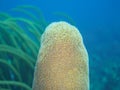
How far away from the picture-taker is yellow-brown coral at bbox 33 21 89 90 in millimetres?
1305

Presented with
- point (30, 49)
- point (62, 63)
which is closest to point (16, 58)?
point (30, 49)

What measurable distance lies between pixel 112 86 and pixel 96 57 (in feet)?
5.93

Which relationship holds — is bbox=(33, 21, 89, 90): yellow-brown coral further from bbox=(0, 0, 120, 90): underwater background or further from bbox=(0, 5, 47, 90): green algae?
bbox=(0, 5, 47, 90): green algae

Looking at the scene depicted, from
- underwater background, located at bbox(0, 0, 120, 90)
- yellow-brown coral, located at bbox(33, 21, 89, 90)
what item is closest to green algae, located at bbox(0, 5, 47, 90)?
underwater background, located at bbox(0, 0, 120, 90)

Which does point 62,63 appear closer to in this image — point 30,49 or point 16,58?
point 16,58

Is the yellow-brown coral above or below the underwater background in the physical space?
below

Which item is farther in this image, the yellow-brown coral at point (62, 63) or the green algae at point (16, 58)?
the green algae at point (16, 58)

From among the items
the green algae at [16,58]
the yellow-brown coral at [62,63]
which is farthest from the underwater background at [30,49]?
the yellow-brown coral at [62,63]

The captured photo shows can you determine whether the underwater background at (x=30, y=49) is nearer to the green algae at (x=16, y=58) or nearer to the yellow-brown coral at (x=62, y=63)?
the green algae at (x=16, y=58)

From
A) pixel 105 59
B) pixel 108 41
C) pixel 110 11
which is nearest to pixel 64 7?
pixel 110 11

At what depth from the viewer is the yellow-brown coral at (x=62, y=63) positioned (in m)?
1.30

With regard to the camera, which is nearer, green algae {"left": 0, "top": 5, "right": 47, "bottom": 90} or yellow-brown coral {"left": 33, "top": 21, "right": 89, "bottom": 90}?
yellow-brown coral {"left": 33, "top": 21, "right": 89, "bottom": 90}

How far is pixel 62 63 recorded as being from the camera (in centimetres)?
132

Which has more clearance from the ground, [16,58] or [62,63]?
[16,58]
